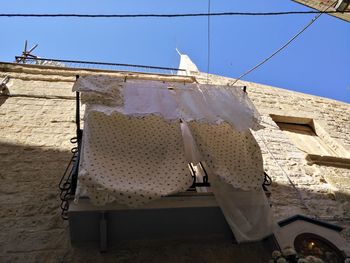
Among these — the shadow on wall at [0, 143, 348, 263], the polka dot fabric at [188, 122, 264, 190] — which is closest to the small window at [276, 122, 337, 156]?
the polka dot fabric at [188, 122, 264, 190]

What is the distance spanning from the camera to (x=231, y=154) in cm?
284

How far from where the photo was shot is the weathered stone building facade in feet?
9.04

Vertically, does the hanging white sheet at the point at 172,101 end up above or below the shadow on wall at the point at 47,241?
above

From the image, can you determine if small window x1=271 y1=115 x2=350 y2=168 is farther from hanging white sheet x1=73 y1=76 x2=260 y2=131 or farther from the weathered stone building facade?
hanging white sheet x1=73 y1=76 x2=260 y2=131

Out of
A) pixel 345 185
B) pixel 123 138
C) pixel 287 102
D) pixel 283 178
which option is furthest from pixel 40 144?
pixel 287 102

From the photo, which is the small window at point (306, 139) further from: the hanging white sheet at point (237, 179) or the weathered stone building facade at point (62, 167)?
the hanging white sheet at point (237, 179)

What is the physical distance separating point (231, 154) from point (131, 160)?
95cm

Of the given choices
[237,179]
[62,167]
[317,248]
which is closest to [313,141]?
[317,248]

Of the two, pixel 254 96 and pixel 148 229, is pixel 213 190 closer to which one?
pixel 148 229

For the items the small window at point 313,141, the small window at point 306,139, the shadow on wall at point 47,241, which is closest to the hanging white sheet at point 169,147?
the shadow on wall at point 47,241

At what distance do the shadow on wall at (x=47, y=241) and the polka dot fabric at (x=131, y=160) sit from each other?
2.37ft

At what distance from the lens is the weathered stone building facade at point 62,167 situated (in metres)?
2.75

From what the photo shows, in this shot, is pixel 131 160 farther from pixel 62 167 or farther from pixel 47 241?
pixel 62 167

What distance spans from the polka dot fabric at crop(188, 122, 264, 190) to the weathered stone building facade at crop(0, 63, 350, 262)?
77 cm
